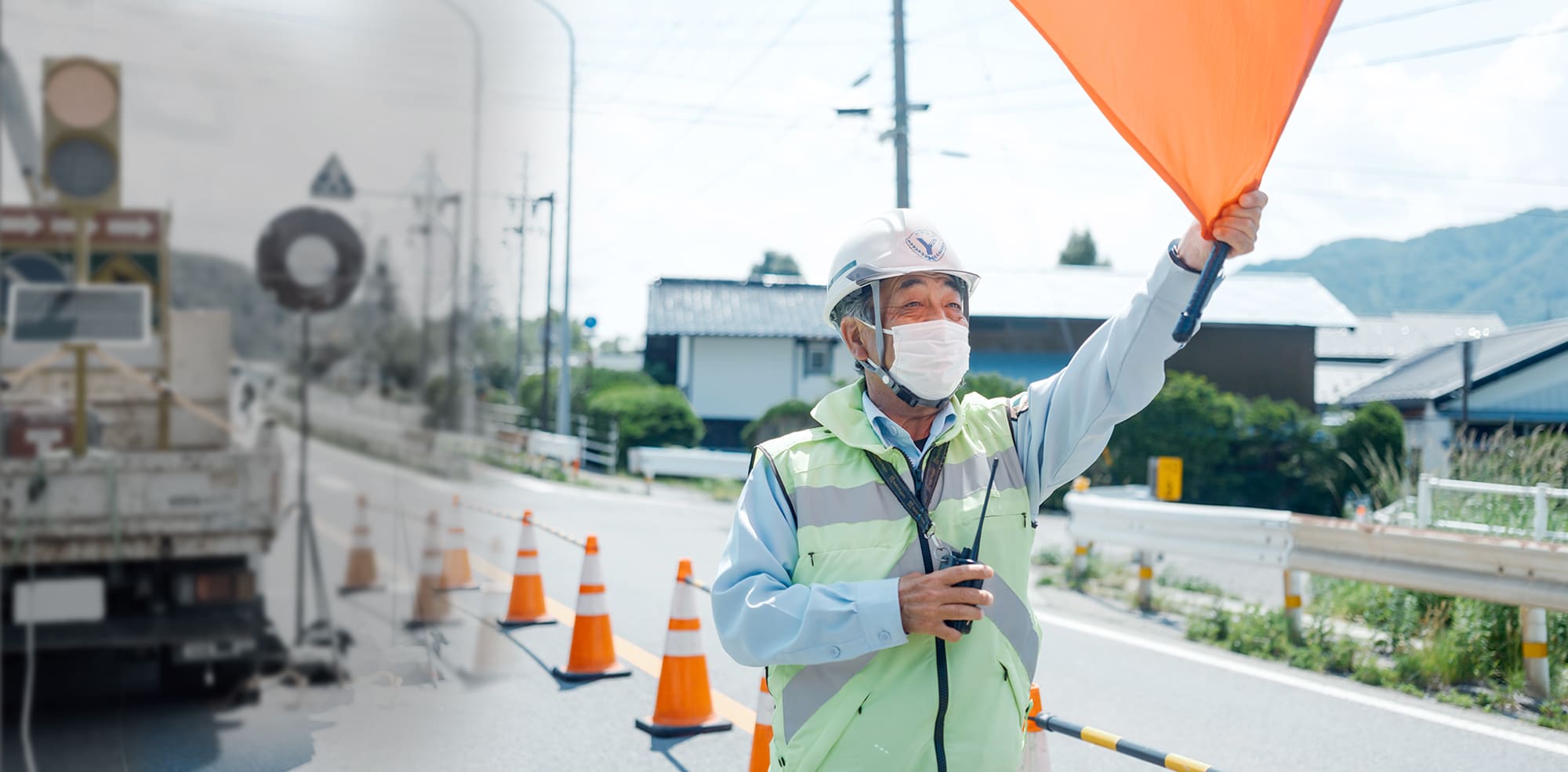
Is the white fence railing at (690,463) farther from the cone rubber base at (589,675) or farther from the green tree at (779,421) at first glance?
the cone rubber base at (589,675)

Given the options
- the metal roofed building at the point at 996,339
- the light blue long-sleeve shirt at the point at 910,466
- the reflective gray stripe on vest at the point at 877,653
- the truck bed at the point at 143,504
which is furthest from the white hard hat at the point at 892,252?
the metal roofed building at the point at 996,339

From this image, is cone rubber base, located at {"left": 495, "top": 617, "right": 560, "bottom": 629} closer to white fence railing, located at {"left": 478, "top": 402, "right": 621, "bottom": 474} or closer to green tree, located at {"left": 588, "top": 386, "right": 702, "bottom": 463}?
white fence railing, located at {"left": 478, "top": 402, "right": 621, "bottom": 474}

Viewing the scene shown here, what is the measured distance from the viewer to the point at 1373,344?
202 feet

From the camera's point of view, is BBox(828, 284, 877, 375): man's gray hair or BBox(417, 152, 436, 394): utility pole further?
BBox(417, 152, 436, 394): utility pole

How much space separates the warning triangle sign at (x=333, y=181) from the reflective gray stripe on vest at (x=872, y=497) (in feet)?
5.86

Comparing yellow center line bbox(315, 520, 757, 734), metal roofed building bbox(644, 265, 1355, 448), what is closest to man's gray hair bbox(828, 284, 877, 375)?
yellow center line bbox(315, 520, 757, 734)

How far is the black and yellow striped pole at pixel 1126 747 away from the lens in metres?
3.69

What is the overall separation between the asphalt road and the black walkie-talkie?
2.11m

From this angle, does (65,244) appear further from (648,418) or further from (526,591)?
(648,418)

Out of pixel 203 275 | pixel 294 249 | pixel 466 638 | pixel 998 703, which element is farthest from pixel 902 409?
pixel 466 638

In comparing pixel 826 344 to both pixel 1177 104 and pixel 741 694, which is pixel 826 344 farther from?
pixel 1177 104

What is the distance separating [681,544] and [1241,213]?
13.0 meters

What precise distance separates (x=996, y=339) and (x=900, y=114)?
1949 cm

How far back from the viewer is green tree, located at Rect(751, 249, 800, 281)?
112 meters
